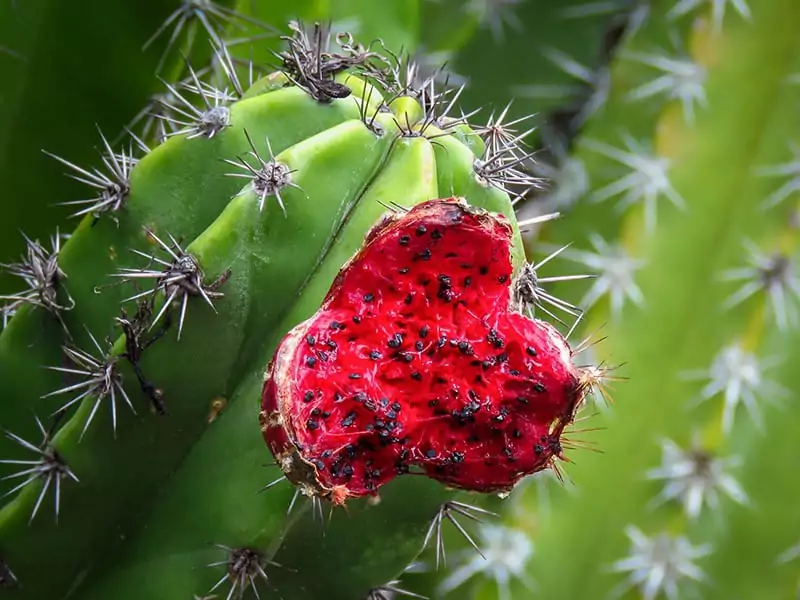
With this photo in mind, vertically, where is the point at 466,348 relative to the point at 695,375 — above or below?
above

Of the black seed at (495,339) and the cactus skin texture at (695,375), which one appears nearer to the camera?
the black seed at (495,339)

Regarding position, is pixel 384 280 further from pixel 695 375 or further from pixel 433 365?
pixel 695 375

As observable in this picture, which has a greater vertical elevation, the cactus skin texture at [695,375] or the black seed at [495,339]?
the black seed at [495,339]

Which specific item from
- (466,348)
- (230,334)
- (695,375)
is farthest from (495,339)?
(695,375)

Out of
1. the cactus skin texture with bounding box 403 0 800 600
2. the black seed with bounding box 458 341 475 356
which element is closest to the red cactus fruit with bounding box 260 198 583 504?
the black seed with bounding box 458 341 475 356

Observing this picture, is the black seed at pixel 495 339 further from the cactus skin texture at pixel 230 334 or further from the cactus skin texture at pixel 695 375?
the cactus skin texture at pixel 695 375

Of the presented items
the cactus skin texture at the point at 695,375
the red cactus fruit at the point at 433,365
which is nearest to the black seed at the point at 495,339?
the red cactus fruit at the point at 433,365

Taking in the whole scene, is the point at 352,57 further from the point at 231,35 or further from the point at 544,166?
the point at 544,166

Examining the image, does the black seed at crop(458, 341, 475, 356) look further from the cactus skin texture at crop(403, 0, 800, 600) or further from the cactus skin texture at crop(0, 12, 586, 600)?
the cactus skin texture at crop(403, 0, 800, 600)
